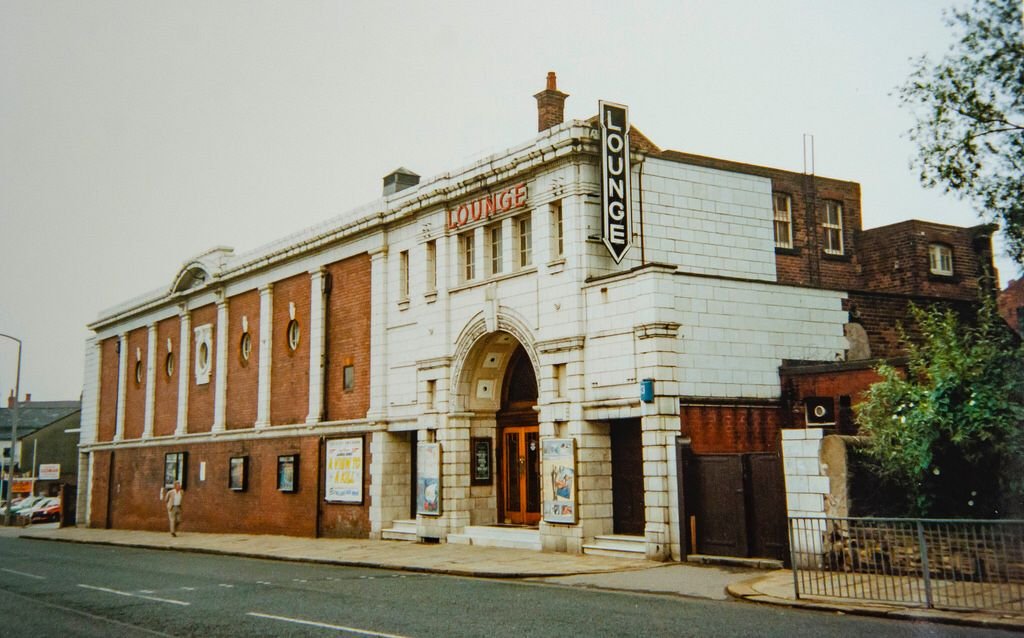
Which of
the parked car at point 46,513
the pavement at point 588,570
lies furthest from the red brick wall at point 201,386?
the parked car at point 46,513

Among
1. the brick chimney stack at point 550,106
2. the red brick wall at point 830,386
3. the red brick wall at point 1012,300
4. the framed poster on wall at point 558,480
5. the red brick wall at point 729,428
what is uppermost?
the brick chimney stack at point 550,106

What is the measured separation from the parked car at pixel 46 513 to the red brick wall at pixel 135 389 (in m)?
15.0

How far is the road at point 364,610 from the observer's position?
1098 centimetres

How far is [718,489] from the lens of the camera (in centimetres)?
1833

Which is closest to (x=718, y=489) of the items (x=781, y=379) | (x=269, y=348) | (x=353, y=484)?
(x=781, y=379)

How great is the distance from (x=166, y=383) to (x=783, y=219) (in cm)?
2991

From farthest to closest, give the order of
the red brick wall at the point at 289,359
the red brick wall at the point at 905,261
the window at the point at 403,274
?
the red brick wall at the point at 289,359 → the red brick wall at the point at 905,261 → the window at the point at 403,274

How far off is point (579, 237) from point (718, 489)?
665cm

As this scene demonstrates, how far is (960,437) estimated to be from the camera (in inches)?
569

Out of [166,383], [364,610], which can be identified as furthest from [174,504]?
[364,610]

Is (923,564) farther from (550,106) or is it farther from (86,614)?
(550,106)

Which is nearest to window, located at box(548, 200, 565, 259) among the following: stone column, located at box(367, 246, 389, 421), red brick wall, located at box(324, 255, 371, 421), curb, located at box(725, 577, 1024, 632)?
stone column, located at box(367, 246, 389, 421)

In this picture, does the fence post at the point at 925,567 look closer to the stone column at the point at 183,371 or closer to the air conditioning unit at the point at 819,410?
the air conditioning unit at the point at 819,410

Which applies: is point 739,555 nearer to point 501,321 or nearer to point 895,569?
point 895,569
